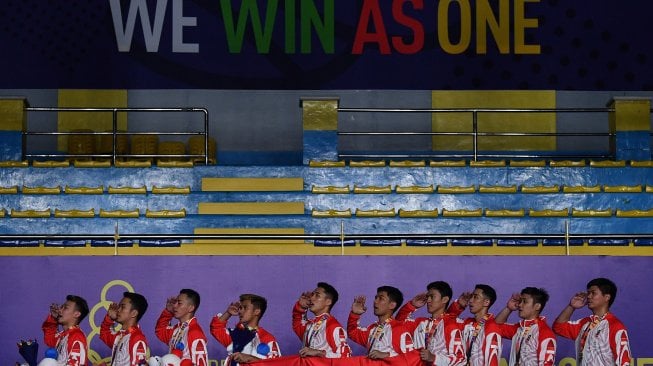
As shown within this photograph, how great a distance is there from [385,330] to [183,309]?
2.11 metres

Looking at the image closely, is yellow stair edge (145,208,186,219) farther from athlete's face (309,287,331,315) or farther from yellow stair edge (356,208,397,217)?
athlete's face (309,287,331,315)

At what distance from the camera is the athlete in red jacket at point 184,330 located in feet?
42.1

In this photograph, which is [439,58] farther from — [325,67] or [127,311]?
[127,311]

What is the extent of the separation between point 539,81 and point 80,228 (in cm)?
817

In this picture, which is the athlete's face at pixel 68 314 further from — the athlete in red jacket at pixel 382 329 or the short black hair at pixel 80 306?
the athlete in red jacket at pixel 382 329

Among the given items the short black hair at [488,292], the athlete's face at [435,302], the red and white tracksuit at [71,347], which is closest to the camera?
the red and white tracksuit at [71,347]

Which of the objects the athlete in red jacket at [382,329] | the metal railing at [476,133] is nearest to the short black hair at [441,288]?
the athlete in red jacket at [382,329]

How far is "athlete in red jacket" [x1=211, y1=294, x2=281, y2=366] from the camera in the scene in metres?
12.6

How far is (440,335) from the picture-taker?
520 inches

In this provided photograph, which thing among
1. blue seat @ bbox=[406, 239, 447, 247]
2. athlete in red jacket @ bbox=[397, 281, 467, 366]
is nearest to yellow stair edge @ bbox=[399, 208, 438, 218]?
blue seat @ bbox=[406, 239, 447, 247]

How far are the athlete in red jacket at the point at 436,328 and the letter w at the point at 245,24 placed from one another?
25.7ft

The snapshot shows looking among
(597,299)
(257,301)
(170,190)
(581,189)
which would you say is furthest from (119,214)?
(597,299)

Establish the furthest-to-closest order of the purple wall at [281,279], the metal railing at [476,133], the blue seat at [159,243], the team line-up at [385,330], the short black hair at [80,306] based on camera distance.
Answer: the metal railing at [476,133] → the blue seat at [159,243] → the purple wall at [281,279] → the short black hair at [80,306] → the team line-up at [385,330]

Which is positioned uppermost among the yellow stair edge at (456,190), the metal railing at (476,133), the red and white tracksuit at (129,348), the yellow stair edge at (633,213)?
the metal railing at (476,133)
